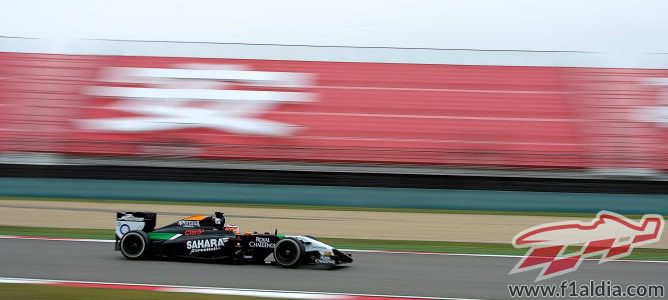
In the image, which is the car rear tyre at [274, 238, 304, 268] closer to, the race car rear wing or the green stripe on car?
the green stripe on car

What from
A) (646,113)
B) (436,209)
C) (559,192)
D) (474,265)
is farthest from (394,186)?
(474,265)

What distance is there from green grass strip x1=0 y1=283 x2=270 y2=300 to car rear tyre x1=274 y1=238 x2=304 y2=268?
1.49m

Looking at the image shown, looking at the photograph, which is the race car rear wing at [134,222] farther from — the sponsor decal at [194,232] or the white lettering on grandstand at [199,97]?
the white lettering on grandstand at [199,97]

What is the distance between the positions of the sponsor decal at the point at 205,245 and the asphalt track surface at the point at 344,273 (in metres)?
0.15

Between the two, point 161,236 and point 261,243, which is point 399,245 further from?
point 161,236

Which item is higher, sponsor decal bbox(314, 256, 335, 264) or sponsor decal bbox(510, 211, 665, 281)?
sponsor decal bbox(510, 211, 665, 281)

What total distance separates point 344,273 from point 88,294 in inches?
96.1

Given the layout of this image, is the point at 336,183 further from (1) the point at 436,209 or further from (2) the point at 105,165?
(2) the point at 105,165

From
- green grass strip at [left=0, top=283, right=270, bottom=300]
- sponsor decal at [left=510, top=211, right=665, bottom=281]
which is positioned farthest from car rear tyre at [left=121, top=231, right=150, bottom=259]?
sponsor decal at [left=510, top=211, right=665, bottom=281]

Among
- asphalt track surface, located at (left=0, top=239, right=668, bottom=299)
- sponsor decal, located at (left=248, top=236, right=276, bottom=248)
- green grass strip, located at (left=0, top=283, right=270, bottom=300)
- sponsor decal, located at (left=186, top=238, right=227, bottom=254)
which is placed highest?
sponsor decal, located at (left=248, top=236, right=276, bottom=248)

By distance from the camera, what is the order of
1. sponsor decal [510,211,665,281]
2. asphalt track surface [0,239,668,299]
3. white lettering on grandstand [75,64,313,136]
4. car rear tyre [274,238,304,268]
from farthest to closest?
1. white lettering on grandstand [75,64,313,136]
2. sponsor decal [510,211,665,281]
3. car rear tyre [274,238,304,268]
4. asphalt track surface [0,239,668,299]

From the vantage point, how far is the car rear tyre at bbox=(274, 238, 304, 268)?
7.62 meters

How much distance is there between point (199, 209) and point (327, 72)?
835 cm

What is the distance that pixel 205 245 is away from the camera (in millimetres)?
7922
